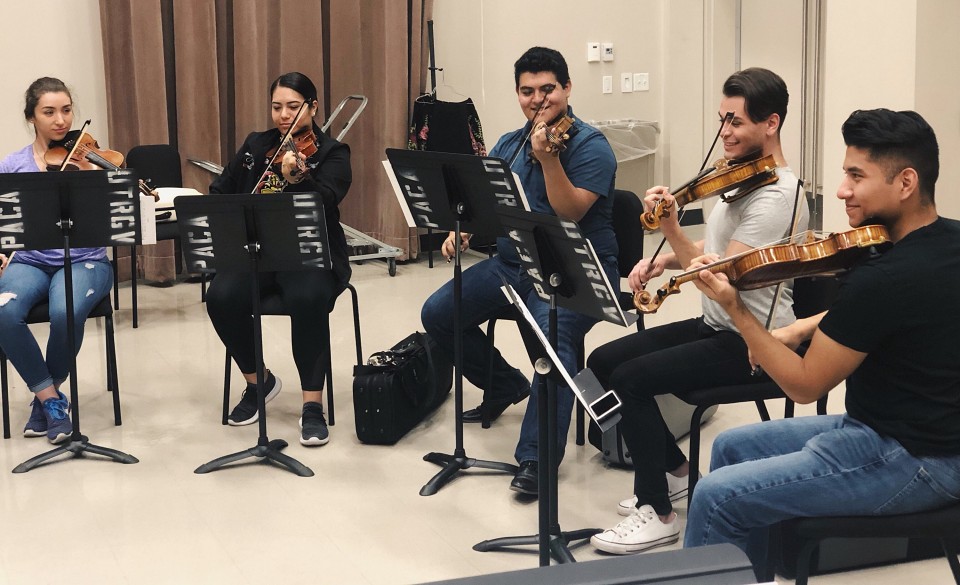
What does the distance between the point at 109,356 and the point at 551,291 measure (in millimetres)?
1931

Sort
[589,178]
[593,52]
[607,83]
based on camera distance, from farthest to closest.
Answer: [607,83]
[593,52]
[589,178]

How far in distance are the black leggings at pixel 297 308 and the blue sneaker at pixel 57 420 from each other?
566 millimetres

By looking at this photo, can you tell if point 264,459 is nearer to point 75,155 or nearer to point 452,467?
point 452,467

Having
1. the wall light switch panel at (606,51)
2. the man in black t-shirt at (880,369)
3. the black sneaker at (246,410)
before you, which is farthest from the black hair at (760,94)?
the wall light switch panel at (606,51)

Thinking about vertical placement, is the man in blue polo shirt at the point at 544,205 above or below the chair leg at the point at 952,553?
above

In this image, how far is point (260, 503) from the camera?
3.10 metres

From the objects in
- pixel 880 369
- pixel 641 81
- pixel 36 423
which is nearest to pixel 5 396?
pixel 36 423

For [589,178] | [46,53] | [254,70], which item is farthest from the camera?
[254,70]

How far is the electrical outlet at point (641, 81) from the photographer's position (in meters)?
7.02

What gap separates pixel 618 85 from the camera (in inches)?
274

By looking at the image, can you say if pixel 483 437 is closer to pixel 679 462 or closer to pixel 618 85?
pixel 679 462

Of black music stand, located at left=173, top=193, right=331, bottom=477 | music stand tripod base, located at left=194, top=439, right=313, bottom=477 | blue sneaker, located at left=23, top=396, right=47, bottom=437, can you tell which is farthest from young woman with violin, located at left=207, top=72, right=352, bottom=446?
blue sneaker, located at left=23, top=396, right=47, bottom=437

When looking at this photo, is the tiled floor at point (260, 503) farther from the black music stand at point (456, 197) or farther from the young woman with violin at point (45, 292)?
the young woman with violin at point (45, 292)

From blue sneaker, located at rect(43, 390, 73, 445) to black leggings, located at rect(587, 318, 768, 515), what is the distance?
6.08 feet
